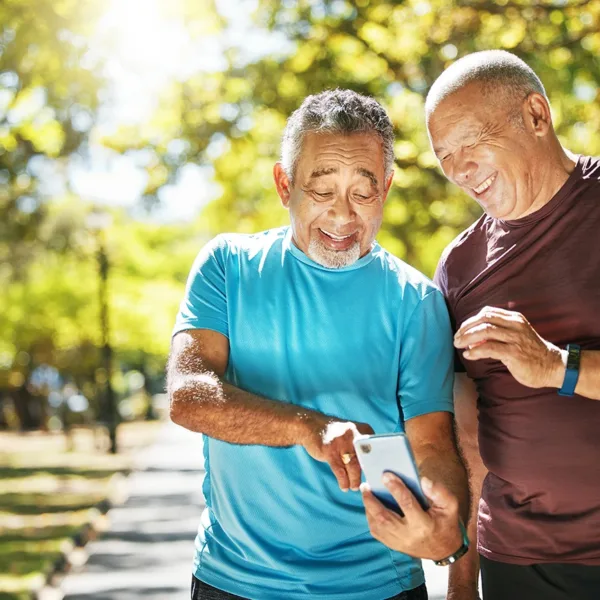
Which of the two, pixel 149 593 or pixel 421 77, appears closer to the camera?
pixel 149 593

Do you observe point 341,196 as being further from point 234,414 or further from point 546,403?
point 546,403

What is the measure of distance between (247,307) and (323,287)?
24cm

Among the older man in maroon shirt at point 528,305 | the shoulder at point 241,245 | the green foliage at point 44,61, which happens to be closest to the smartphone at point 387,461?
the older man in maroon shirt at point 528,305

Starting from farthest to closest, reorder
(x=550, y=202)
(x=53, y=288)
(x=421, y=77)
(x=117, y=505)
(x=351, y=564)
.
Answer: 1. (x=53, y=288)
2. (x=117, y=505)
3. (x=421, y=77)
4. (x=550, y=202)
5. (x=351, y=564)

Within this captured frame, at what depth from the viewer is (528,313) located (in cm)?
333

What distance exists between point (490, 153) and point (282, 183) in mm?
676

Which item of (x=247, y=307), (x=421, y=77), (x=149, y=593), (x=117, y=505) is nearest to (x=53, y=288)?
(x=117, y=505)

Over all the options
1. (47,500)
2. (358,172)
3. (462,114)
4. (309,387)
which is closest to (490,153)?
(462,114)

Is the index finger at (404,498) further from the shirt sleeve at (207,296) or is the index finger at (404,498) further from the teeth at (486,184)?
the teeth at (486,184)

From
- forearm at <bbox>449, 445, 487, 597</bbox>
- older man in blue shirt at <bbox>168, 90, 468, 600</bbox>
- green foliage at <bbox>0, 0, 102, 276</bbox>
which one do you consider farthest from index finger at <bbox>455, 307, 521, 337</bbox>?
green foliage at <bbox>0, 0, 102, 276</bbox>

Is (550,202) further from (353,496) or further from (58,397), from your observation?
(58,397)

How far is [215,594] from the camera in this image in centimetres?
322

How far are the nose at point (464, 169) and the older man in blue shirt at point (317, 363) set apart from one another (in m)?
0.24

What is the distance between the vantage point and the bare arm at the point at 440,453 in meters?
2.98
